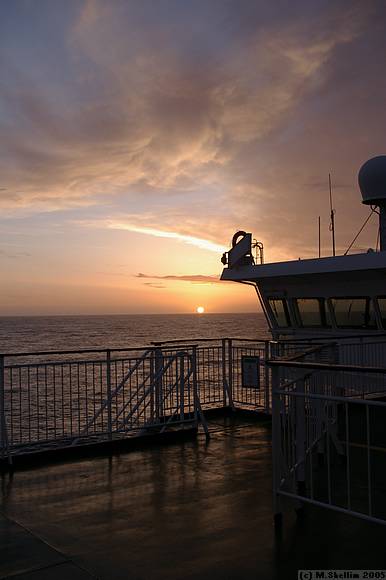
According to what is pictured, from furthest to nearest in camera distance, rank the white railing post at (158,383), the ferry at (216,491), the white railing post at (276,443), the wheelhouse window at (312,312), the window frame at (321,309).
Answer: the wheelhouse window at (312,312)
the window frame at (321,309)
the white railing post at (158,383)
the white railing post at (276,443)
the ferry at (216,491)

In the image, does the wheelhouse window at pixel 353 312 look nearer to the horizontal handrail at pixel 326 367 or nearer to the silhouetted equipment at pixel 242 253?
the silhouetted equipment at pixel 242 253

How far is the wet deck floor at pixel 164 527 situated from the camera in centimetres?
486

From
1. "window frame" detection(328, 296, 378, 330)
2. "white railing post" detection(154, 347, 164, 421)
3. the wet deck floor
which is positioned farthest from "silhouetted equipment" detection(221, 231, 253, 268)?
the wet deck floor

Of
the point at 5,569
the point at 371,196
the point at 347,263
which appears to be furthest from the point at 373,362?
the point at 5,569

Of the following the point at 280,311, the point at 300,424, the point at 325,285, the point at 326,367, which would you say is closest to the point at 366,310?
the point at 325,285

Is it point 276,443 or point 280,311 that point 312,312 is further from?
point 276,443

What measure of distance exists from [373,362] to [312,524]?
7.48 metres

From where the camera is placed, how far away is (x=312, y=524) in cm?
574

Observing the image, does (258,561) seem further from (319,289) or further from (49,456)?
(319,289)

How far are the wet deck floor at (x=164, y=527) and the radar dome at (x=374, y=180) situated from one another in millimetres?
9167

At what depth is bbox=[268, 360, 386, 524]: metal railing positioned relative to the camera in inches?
214

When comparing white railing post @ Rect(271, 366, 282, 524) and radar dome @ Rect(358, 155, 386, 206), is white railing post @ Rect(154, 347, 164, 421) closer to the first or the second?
white railing post @ Rect(271, 366, 282, 524)

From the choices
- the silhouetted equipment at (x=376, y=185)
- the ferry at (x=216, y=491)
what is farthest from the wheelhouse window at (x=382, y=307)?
the silhouetted equipment at (x=376, y=185)

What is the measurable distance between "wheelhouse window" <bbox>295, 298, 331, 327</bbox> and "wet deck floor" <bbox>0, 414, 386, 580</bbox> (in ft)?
23.4
